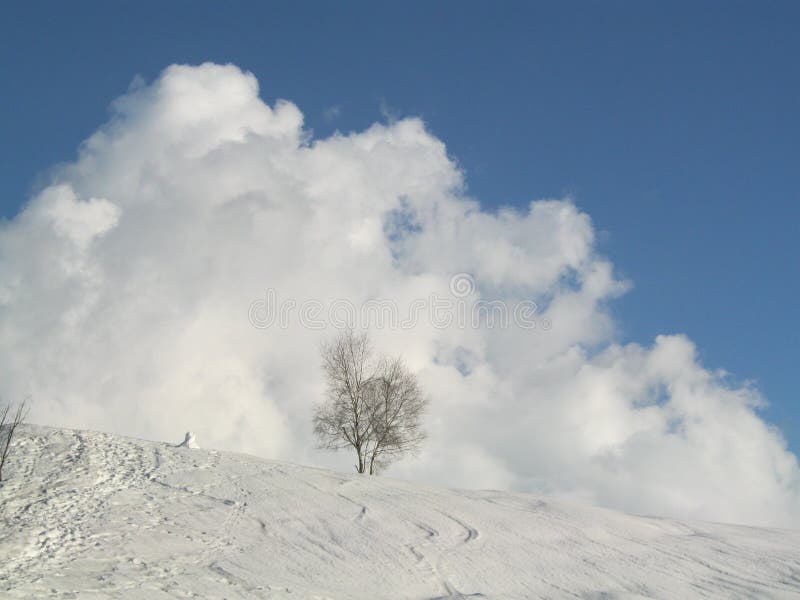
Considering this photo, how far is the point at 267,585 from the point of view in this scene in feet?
62.1

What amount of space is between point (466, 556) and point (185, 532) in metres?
9.48

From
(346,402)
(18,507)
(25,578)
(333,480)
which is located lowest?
(25,578)

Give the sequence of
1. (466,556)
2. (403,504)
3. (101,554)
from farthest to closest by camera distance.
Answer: (403,504) < (466,556) < (101,554)

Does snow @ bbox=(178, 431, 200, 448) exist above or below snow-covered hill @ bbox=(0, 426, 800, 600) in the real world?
above

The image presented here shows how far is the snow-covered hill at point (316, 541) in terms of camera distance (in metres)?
19.4

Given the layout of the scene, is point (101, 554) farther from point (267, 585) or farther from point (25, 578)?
point (267, 585)

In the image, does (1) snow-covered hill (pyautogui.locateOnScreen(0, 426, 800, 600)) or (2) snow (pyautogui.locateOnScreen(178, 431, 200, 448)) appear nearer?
(1) snow-covered hill (pyautogui.locateOnScreen(0, 426, 800, 600))

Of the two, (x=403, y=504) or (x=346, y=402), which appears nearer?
(x=403, y=504)

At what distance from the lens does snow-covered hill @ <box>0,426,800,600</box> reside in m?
19.4

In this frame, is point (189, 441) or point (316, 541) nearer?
point (316, 541)

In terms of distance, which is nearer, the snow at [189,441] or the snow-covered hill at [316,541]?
the snow-covered hill at [316,541]

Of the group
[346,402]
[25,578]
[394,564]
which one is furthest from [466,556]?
[346,402]

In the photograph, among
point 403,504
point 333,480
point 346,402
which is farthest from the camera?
point 346,402

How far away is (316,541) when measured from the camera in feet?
76.5
